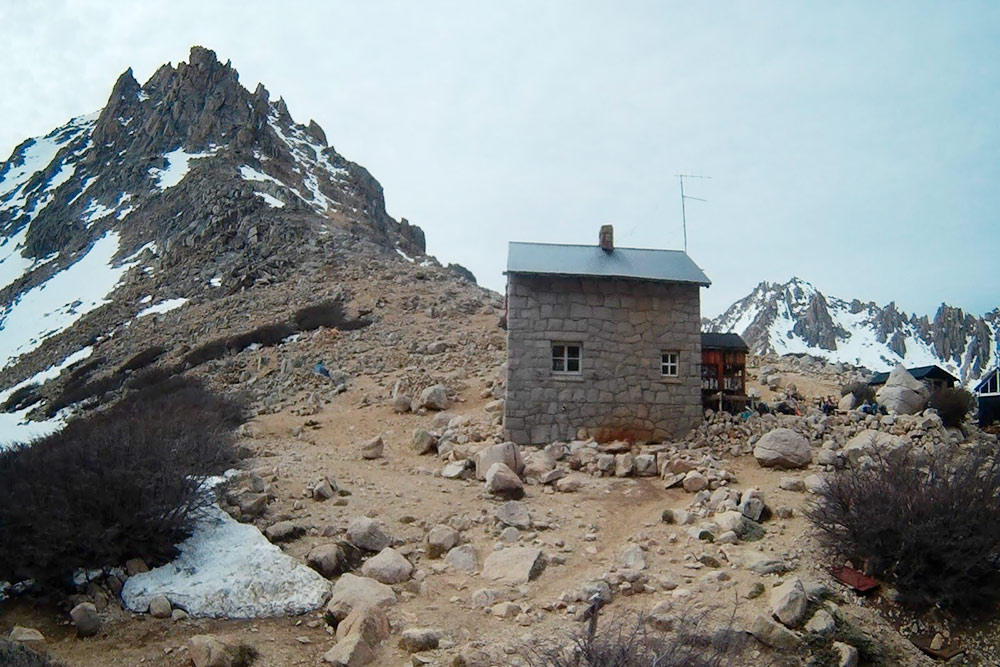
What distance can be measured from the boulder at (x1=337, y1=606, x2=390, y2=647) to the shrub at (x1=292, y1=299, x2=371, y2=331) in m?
18.9

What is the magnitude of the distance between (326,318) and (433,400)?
11303 mm

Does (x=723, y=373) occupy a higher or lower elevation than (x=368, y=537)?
higher

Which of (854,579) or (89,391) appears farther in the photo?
(89,391)

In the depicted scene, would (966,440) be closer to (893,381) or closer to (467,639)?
(893,381)

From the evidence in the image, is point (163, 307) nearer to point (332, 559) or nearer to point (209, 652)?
point (332, 559)

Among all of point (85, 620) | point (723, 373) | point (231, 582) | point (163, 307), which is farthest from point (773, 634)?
point (163, 307)

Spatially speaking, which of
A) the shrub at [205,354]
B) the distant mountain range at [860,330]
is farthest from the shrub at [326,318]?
the distant mountain range at [860,330]

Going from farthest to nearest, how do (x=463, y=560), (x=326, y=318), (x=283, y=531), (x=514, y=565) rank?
1. (x=326, y=318)
2. (x=283, y=531)
3. (x=463, y=560)
4. (x=514, y=565)

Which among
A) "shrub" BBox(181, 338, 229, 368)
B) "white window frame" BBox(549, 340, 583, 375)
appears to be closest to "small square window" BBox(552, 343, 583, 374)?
"white window frame" BBox(549, 340, 583, 375)

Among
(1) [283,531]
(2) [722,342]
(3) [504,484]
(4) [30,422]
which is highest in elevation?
(2) [722,342]

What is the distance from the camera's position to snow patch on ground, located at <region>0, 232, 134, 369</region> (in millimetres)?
43344

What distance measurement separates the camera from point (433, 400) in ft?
54.9

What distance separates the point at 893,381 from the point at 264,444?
1325 cm

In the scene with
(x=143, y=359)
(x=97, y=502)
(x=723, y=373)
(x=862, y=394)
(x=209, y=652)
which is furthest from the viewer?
(x=143, y=359)
